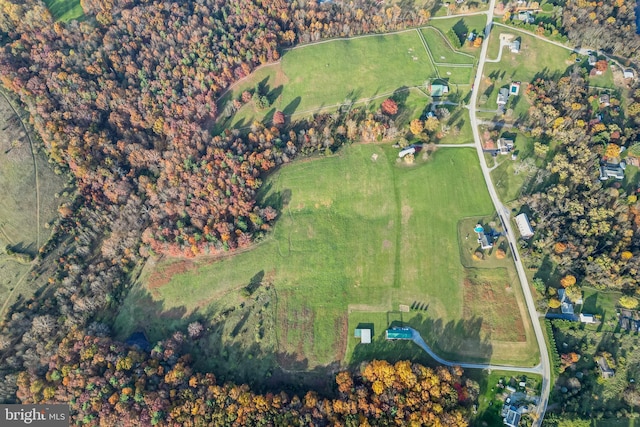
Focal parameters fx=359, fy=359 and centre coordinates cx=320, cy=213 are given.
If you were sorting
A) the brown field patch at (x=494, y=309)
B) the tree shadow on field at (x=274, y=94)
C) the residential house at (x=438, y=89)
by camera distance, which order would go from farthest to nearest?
1. the tree shadow on field at (x=274, y=94)
2. the residential house at (x=438, y=89)
3. the brown field patch at (x=494, y=309)

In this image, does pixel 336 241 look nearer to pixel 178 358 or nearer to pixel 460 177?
pixel 460 177

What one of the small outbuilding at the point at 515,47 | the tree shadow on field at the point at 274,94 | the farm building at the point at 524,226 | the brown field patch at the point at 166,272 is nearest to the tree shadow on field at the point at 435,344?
the farm building at the point at 524,226

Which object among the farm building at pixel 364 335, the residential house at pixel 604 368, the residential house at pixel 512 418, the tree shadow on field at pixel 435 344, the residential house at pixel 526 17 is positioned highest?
the residential house at pixel 526 17

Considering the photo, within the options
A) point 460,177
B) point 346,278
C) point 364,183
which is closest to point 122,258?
point 346,278

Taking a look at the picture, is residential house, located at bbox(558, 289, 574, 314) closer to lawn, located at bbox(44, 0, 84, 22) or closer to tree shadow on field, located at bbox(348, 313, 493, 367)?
tree shadow on field, located at bbox(348, 313, 493, 367)

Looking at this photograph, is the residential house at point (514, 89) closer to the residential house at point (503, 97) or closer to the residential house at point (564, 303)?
the residential house at point (503, 97)

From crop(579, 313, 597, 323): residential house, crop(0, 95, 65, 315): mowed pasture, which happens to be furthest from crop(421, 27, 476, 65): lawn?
crop(0, 95, 65, 315): mowed pasture
